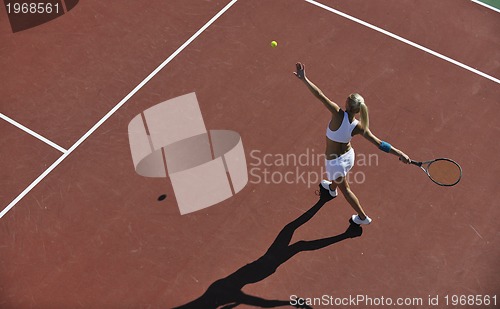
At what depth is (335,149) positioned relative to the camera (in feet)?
30.2

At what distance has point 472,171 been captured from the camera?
1073 cm

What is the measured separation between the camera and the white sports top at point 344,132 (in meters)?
8.86

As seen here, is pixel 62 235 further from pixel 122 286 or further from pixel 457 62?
pixel 457 62

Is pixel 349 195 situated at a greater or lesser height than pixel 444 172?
lesser

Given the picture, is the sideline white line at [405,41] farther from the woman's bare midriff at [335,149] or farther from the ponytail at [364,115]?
the woman's bare midriff at [335,149]

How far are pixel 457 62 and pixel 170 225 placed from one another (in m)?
6.78

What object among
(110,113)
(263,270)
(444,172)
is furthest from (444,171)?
(110,113)

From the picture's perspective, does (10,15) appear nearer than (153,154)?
No

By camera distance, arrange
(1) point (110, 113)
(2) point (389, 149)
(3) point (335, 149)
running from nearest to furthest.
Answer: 1. (2) point (389, 149)
2. (3) point (335, 149)
3. (1) point (110, 113)

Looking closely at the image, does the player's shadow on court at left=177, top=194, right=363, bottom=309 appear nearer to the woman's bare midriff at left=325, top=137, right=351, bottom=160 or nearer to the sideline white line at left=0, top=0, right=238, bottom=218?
the woman's bare midriff at left=325, top=137, right=351, bottom=160

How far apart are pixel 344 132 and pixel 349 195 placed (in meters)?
1.23

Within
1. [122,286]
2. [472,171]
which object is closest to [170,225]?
[122,286]

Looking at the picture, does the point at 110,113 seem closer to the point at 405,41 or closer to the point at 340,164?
the point at 340,164

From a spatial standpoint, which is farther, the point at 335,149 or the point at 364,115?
the point at 335,149
